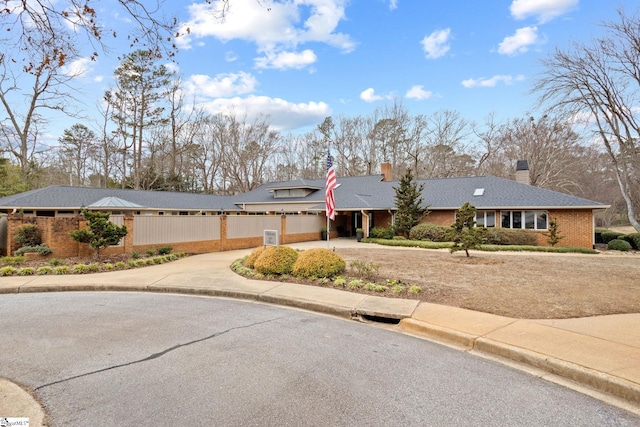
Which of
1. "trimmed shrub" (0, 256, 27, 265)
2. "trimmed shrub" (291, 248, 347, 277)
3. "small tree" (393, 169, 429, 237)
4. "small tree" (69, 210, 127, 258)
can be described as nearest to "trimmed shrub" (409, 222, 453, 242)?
"small tree" (393, 169, 429, 237)

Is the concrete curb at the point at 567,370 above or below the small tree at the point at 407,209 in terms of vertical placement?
below

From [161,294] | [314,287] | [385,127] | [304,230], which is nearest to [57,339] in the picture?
[161,294]

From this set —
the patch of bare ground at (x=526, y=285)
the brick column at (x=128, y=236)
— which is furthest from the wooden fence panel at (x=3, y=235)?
the patch of bare ground at (x=526, y=285)

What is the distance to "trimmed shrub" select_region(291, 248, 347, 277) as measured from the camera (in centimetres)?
909

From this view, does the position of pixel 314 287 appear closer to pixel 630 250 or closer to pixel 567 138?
pixel 630 250

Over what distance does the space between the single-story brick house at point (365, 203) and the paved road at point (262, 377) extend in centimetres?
1284

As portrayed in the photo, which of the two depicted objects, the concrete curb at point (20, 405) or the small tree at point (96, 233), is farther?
the small tree at point (96, 233)

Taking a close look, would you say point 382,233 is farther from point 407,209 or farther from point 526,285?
point 526,285

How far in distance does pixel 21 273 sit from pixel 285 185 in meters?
22.6

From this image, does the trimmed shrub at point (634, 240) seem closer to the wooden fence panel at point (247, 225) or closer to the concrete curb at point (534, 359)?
the wooden fence panel at point (247, 225)

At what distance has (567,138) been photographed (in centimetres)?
3241

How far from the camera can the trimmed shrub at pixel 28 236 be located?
11938 mm

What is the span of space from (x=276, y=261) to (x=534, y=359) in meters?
6.64

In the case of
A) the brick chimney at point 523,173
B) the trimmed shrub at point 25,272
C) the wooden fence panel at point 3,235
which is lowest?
the trimmed shrub at point 25,272
